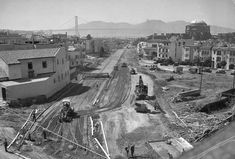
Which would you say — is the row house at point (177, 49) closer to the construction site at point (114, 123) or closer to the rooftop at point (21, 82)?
the construction site at point (114, 123)

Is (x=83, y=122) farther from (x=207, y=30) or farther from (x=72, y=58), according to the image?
(x=207, y=30)

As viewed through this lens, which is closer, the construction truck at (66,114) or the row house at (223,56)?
the construction truck at (66,114)

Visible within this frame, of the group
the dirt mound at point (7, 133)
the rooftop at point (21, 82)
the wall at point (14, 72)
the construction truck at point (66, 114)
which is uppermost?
the wall at point (14, 72)

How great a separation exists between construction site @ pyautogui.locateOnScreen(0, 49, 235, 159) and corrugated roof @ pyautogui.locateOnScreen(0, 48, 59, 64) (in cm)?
512

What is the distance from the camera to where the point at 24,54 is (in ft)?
96.5

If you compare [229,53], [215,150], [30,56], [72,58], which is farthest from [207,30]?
[215,150]

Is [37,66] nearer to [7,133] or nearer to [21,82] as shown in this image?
[21,82]

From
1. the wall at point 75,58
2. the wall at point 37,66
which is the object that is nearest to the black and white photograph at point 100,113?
the wall at point 37,66

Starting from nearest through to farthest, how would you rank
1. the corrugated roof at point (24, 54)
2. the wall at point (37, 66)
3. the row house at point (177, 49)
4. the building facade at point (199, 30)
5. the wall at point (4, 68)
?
the wall at point (4, 68) → the corrugated roof at point (24, 54) → the wall at point (37, 66) → the row house at point (177, 49) → the building facade at point (199, 30)

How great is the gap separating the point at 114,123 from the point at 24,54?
15.6 m

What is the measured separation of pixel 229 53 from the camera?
4975cm

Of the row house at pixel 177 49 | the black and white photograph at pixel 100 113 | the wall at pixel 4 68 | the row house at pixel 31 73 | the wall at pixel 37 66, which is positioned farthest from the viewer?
the row house at pixel 177 49

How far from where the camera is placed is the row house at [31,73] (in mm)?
25281

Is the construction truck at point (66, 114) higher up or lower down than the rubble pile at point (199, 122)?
higher up
